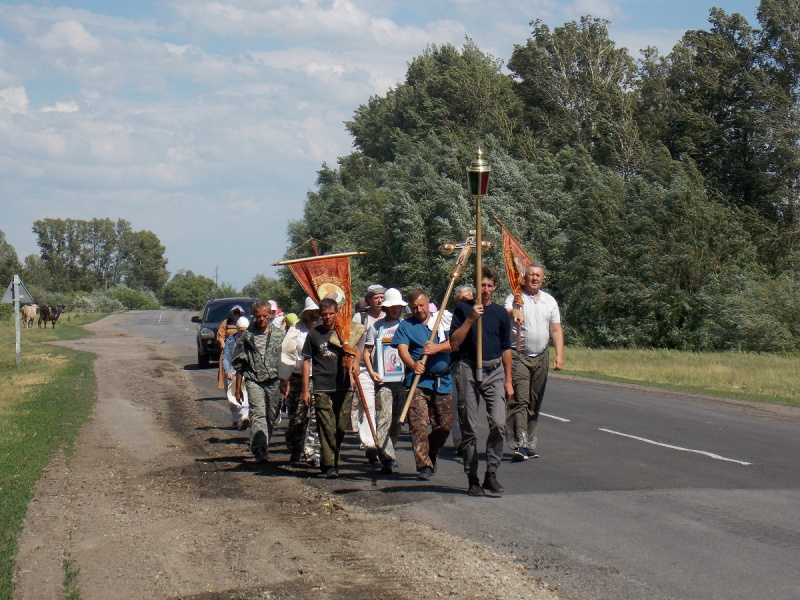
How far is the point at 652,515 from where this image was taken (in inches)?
287

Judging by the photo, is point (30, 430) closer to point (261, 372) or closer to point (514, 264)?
point (261, 372)

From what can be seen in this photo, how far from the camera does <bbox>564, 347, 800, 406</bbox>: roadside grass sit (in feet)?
65.4

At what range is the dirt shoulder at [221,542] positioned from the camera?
223 inches

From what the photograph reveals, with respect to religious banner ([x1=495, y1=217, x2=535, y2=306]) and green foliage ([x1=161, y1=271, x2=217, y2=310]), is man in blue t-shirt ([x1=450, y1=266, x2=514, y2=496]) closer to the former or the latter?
religious banner ([x1=495, y1=217, x2=535, y2=306])

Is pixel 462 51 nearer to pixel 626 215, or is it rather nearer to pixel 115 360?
pixel 626 215

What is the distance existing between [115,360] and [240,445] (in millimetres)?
20893

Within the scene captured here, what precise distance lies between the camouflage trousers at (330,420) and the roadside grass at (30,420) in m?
2.71

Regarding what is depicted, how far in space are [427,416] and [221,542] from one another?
237 centimetres

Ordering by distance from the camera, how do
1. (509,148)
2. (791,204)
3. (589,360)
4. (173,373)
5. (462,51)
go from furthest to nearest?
(462,51), (509,148), (791,204), (589,360), (173,373)

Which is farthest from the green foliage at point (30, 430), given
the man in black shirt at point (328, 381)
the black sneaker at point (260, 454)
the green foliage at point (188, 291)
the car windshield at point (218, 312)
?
the green foliage at point (188, 291)

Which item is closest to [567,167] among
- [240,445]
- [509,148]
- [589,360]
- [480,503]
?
[509,148]

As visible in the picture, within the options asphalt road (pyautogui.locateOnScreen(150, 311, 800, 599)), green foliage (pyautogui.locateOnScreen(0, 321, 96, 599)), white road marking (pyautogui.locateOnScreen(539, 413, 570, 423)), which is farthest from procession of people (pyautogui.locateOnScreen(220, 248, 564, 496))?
white road marking (pyautogui.locateOnScreen(539, 413, 570, 423))

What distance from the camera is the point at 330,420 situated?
30.4 feet

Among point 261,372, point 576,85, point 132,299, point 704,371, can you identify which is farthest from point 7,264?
point 261,372
